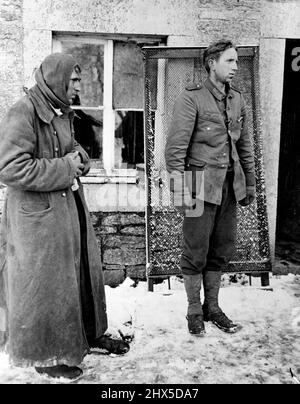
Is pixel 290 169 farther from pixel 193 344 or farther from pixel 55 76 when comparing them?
pixel 55 76

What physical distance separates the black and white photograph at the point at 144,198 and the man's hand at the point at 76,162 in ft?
0.04

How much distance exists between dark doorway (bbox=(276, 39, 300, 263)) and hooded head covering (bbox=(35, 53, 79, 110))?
14.1ft

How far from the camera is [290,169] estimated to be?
6727mm

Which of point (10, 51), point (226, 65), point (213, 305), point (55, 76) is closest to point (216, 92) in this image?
point (226, 65)

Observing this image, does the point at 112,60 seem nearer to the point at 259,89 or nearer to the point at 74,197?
the point at 259,89

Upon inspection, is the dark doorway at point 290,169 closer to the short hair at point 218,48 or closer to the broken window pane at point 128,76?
the broken window pane at point 128,76

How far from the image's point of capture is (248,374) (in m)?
3.03

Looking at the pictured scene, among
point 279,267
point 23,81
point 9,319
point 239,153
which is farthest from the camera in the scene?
point 279,267

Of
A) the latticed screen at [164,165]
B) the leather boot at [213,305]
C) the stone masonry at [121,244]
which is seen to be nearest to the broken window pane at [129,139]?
the latticed screen at [164,165]

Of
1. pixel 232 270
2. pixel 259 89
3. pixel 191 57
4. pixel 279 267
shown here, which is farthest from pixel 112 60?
pixel 279 267

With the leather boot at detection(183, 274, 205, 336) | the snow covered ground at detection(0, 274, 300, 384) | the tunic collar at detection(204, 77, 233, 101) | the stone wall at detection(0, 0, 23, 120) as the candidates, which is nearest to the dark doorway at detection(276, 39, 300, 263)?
the snow covered ground at detection(0, 274, 300, 384)

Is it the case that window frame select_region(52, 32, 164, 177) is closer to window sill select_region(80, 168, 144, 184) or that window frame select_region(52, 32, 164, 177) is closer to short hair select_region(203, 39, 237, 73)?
window sill select_region(80, 168, 144, 184)

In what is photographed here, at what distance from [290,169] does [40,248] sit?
497cm

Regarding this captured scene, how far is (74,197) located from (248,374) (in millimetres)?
1699
